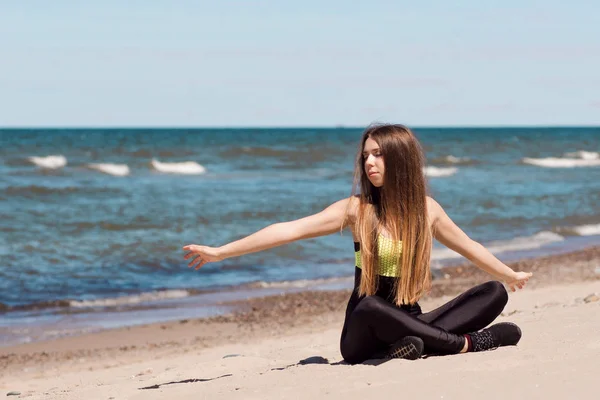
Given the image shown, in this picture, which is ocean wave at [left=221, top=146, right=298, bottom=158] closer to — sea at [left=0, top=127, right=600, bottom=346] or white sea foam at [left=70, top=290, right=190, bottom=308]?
sea at [left=0, top=127, right=600, bottom=346]

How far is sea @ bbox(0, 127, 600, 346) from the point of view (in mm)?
10102

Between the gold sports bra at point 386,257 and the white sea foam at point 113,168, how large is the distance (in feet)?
92.3

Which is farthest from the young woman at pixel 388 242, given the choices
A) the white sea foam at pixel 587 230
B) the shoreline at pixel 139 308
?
the white sea foam at pixel 587 230

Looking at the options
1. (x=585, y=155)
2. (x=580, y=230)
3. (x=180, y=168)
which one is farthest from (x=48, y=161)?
(x=585, y=155)

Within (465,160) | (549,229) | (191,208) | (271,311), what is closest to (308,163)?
(465,160)

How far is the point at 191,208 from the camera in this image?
1972cm

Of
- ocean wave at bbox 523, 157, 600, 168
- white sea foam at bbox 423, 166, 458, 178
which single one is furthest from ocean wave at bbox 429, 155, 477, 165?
ocean wave at bbox 523, 157, 600, 168

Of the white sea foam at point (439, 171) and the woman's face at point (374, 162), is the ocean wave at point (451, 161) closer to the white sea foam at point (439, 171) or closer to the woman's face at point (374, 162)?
the white sea foam at point (439, 171)

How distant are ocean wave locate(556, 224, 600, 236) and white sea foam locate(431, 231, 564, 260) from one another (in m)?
0.45

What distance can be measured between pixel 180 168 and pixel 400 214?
104 feet

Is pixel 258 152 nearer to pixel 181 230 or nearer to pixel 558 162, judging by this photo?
pixel 558 162

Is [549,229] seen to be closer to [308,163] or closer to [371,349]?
[371,349]

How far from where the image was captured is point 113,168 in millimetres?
33625

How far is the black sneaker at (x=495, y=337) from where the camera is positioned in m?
4.95
